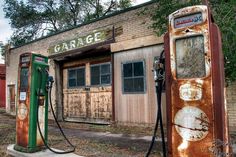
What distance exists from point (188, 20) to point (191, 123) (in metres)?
1.28

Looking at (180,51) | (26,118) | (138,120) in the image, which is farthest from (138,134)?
(180,51)

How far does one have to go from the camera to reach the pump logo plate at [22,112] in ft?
21.3

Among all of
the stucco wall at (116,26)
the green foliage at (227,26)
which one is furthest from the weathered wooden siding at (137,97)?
the green foliage at (227,26)

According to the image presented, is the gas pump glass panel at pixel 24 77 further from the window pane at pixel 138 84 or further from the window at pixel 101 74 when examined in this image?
the window at pixel 101 74

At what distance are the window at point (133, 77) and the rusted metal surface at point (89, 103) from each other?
110cm

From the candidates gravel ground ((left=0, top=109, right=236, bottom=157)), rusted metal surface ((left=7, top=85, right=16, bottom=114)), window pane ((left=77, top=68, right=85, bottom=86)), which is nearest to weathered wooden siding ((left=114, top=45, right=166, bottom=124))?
gravel ground ((left=0, top=109, right=236, bottom=157))

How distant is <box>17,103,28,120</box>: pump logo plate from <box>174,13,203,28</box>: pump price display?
418 cm

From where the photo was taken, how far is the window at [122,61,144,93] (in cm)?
1023

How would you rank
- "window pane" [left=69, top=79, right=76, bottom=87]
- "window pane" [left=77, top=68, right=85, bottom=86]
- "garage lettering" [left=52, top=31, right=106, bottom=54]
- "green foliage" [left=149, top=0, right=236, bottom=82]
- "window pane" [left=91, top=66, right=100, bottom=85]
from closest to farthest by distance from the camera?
"green foliage" [left=149, top=0, right=236, bottom=82] → "garage lettering" [left=52, top=31, right=106, bottom=54] → "window pane" [left=91, top=66, right=100, bottom=85] → "window pane" [left=77, top=68, right=85, bottom=86] → "window pane" [left=69, top=79, right=76, bottom=87]

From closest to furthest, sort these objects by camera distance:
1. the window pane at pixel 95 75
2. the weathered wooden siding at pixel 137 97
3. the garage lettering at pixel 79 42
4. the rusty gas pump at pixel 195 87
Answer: the rusty gas pump at pixel 195 87
the weathered wooden siding at pixel 137 97
the garage lettering at pixel 79 42
the window pane at pixel 95 75

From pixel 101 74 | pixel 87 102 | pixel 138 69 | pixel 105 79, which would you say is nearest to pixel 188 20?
pixel 138 69

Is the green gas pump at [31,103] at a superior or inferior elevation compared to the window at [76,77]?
inferior

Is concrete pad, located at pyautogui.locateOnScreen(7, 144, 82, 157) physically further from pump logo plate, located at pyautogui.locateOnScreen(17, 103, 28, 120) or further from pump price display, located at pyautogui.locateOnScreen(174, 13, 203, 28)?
pump price display, located at pyautogui.locateOnScreen(174, 13, 203, 28)

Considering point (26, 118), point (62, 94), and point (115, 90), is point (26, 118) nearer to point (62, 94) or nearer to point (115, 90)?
point (115, 90)
